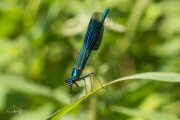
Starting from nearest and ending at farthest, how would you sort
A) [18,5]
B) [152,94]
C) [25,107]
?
[152,94] → [25,107] → [18,5]

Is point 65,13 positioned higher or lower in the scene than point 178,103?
higher

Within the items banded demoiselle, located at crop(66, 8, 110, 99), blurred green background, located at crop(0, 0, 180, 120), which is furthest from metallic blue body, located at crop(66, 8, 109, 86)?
blurred green background, located at crop(0, 0, 180, 120)

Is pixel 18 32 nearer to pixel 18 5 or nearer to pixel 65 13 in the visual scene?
pixel 18 5

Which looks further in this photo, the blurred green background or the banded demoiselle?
the blurred green background


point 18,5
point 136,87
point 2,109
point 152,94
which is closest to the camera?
point 136,87

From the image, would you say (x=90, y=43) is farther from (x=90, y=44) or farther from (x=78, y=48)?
(x=78, y=48)

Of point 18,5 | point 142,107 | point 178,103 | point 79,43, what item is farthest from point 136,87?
point 18,5

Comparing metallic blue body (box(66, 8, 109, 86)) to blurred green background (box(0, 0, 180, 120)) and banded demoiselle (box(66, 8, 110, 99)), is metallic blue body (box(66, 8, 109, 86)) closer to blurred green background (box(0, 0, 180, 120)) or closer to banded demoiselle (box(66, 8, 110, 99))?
banded demoiselle (box(66, 8, 110, 99))
